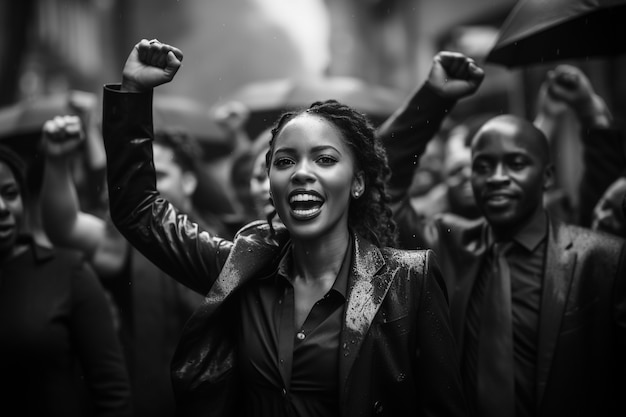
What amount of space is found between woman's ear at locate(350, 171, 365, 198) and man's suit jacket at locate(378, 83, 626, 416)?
0.70 metres

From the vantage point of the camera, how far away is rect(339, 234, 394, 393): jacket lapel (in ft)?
7.60

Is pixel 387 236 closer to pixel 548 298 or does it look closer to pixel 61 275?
pixel 548 298

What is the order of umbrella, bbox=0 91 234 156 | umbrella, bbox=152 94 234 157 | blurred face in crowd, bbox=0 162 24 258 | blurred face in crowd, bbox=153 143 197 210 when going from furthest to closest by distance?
1. umbrella, bbox=152 94 234 157
2. umbrella, bbox=0 91 234 156
3. blurred face in crowd, bbox=153 143 197 210
4. blurred face in crowd, bbox=0 162 24 258

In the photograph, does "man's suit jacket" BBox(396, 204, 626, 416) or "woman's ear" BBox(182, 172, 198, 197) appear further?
"woman's ear" BBox(182, 172, 198, 197)

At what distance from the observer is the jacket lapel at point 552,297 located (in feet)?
9.84

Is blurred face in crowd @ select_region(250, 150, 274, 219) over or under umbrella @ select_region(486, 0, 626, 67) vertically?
under

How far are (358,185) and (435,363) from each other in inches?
30.4

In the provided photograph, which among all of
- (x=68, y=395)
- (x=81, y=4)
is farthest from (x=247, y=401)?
(x=81, y=4)

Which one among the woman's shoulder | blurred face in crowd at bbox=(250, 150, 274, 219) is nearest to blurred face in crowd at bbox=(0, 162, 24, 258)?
blurred face in crowd at bbox=(250, 150, 274, 219)

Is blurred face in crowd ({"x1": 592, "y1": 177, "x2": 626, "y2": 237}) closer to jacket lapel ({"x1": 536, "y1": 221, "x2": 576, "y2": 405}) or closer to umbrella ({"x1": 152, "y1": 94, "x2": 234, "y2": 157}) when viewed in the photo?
jacket lapel ({"x1": 536, "y1": 221, "x2": 576, "y2": 405})

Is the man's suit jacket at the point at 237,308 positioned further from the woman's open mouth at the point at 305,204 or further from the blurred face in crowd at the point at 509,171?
the blurred face in crowd at the point at 509,171

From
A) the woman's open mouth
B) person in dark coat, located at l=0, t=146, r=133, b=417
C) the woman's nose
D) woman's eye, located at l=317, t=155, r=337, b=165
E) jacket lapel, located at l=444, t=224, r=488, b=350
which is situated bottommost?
person in dark coat, located at l=0, t=146, r=133, b=417

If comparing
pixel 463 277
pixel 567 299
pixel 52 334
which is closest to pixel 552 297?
pixel 567 299

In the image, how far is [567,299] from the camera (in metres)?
3.08
